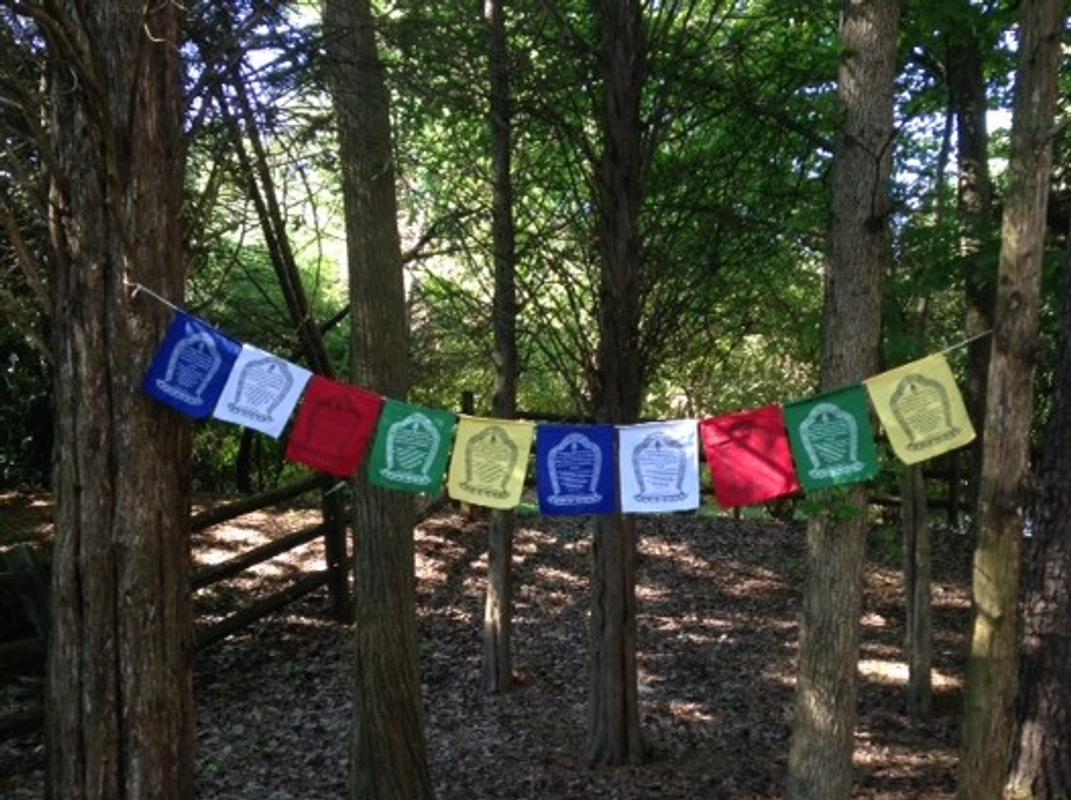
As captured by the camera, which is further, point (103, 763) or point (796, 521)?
point (796, 521)

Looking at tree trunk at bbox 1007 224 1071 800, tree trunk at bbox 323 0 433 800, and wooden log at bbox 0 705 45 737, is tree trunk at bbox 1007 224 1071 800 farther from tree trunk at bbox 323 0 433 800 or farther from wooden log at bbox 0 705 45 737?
wooden log at bbox 0 705 45 737

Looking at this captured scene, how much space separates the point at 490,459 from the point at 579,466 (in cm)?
41

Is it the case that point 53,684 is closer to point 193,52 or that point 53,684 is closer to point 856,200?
point 193,52

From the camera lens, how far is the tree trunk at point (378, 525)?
6.34 metres

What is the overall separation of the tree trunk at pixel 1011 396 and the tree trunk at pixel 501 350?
11.3ft

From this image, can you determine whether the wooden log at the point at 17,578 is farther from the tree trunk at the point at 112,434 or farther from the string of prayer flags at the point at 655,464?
the string of prayer flags at the point at 655,464

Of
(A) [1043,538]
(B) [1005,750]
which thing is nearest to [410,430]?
(B) [1005,750]

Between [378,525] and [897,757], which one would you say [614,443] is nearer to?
[378,525]

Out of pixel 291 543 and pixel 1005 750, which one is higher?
pixel 291 543

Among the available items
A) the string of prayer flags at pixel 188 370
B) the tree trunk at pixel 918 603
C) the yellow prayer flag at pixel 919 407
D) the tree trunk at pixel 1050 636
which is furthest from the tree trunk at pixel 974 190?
the string of prayer flags at pixel 188 370

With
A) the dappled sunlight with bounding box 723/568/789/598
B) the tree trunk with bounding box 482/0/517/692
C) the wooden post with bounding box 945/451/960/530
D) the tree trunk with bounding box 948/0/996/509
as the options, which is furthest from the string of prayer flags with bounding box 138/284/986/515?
the wooden post with bounding box 945/451/960/530

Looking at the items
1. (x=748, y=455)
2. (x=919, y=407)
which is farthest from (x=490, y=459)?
(x=919, y=407)

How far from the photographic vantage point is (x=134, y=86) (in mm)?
4152

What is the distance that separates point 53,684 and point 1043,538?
4.87m
